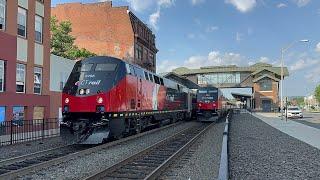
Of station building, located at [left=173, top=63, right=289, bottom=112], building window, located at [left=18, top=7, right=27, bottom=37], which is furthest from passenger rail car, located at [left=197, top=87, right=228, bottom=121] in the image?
station building, located at [left=173, top=63, right=289, bottom=112]

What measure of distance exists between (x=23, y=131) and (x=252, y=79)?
85.2 metres

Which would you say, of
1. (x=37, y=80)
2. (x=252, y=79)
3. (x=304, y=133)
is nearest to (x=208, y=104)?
(x=304, y=133)

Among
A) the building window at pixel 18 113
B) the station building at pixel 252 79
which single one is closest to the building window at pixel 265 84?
the station building at pixel 252 79

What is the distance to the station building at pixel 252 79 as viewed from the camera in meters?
94.2

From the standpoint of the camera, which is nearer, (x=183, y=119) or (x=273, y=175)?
(x=273, y=175)

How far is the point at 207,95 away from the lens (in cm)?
4009

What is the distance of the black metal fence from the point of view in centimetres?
1944

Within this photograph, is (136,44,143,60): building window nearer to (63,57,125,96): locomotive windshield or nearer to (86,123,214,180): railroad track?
(63,57,125,96): locomotive windshield

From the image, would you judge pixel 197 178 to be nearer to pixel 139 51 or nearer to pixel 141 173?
pixel 141 173

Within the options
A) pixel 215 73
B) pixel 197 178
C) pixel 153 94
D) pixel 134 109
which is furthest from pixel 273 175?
pixel 215 73

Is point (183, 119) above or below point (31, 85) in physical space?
below

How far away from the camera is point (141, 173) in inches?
426

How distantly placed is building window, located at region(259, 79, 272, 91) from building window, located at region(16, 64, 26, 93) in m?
76.5

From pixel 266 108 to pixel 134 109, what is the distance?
75011mm
